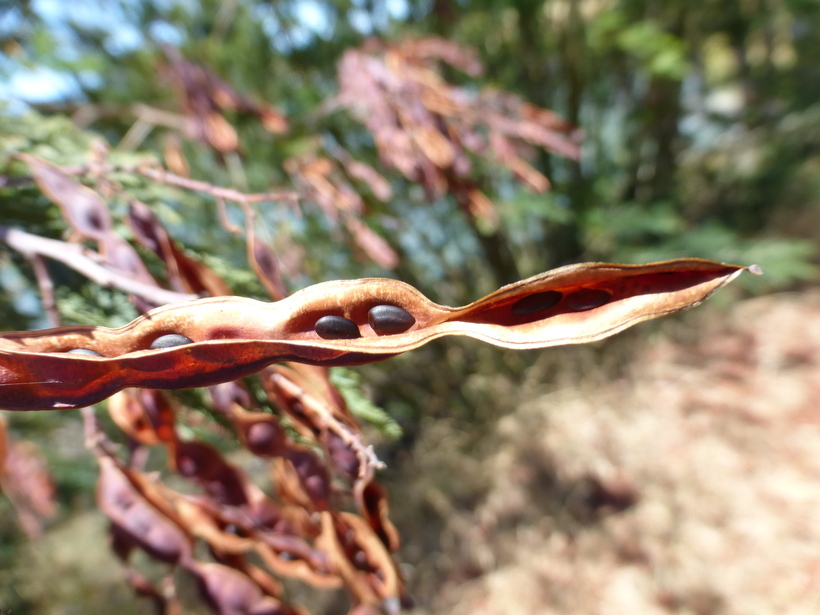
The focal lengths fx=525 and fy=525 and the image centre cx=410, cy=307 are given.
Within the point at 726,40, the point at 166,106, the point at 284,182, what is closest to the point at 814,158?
the point at 726,40

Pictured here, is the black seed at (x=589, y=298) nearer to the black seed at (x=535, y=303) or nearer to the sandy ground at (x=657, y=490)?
the black seed at (x=535, y=303)

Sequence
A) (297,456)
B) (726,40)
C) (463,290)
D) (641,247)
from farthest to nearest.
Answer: (726,40) → (463,290) → (641,247) → (297,456)

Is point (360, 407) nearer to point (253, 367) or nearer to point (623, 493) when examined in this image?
point (253, 367)

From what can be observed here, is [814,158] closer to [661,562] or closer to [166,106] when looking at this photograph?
[661,562]

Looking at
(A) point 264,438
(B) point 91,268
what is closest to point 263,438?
(A) point 264,438

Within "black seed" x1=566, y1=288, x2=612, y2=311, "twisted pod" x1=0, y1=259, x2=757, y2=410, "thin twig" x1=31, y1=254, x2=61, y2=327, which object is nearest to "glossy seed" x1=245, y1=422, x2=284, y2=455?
"twisted pod" x1=0, y1=259, x2=757, y2=410
